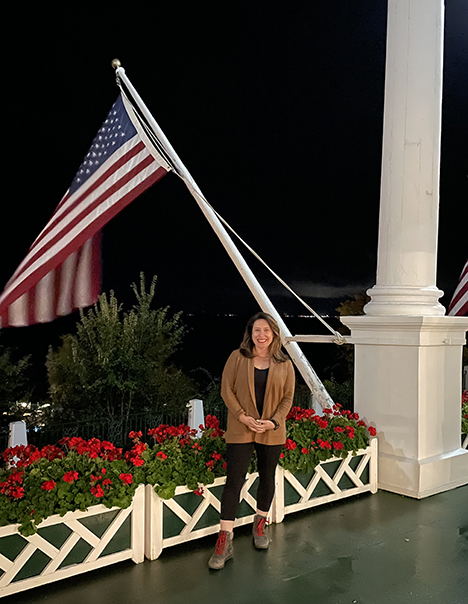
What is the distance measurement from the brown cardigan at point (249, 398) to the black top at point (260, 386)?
49mm

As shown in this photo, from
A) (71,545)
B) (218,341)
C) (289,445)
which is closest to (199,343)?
(218,341)

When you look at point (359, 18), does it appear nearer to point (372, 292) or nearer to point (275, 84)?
point (275, 84)

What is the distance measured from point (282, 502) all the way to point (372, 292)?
2670 millimetres

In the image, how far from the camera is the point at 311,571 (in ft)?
13.6

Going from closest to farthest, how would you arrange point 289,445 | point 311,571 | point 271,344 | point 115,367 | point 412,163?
point 311,571 → point 271,344 → point 289,445 → point 412,163 → point 115,367

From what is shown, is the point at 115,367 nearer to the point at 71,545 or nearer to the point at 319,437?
the point at 319,437

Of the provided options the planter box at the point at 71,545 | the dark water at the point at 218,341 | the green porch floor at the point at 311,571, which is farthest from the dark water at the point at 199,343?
the planter box at the point at 71,545

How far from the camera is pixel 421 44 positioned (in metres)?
6.51

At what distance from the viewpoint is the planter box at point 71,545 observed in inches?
145

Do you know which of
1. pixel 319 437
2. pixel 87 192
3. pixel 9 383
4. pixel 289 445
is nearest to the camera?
pixel 289 445

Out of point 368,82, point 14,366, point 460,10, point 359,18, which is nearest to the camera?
point 14,366

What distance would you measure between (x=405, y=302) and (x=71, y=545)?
166 inches

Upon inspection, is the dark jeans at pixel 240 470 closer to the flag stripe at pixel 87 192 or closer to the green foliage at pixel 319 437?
the green foliage at pixel 319 437

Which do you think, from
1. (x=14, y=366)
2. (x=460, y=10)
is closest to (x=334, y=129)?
(x=460, y=10)
